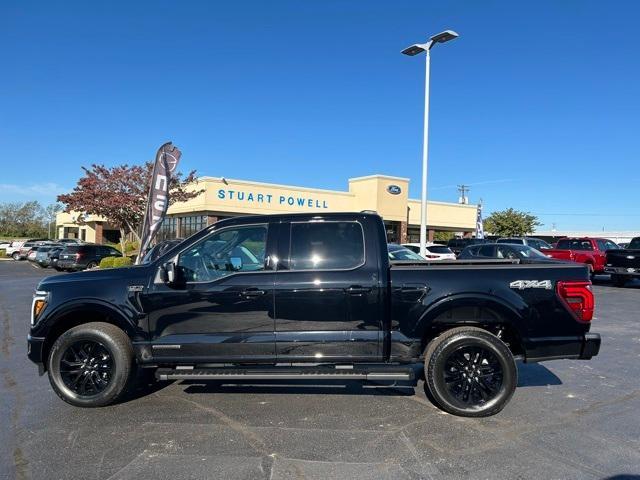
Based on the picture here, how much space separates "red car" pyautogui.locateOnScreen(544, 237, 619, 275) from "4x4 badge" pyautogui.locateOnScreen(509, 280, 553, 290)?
17800 mm

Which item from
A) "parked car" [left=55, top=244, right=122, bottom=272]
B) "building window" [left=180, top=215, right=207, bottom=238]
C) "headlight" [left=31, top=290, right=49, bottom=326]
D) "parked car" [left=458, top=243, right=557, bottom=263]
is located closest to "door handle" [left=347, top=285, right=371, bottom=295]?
"headlight" [left=31, top=290, right=49, bottom=326]

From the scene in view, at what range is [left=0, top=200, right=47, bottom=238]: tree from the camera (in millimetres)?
94188

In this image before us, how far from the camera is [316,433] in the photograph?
459cm

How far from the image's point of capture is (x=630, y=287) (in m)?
19.5

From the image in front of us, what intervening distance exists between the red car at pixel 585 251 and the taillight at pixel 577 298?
17642mm

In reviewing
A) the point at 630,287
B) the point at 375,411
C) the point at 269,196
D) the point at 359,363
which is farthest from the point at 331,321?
the point at 269,196

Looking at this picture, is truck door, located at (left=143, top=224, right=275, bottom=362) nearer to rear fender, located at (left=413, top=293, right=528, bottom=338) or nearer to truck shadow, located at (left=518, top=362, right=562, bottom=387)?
rear fender, located at (left=413, top=293, right=528, bottom=338)

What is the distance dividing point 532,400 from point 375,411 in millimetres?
1774

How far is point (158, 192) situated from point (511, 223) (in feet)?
161

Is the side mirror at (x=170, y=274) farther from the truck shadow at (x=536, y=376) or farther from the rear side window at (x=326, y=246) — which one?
the truck shadow at (x=536, y=376)

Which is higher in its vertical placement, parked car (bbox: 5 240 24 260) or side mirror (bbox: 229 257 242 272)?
side mirror (bbox: 229 257 242 272)

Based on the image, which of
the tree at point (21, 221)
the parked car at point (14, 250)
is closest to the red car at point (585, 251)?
the parked car at point (14, 250)

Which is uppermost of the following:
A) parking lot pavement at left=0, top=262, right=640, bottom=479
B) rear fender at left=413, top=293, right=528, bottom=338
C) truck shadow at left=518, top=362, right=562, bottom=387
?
rear fender at left=413, top=293, right=528, bottom=338

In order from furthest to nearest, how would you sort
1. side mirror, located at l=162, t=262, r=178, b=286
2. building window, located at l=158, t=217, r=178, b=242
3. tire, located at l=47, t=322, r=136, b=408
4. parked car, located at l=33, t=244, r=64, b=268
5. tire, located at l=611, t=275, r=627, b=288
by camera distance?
building window, located at l=158, t=217, r=178, b=242, parked car, located at l=33, t=244, r=64, b=268, tire, located at l=611, t=275, r=627, b=288, tire, located at l=47, t=322, r=136, b=408, side mirror, located at l=162, t=262, r=178, b=286
